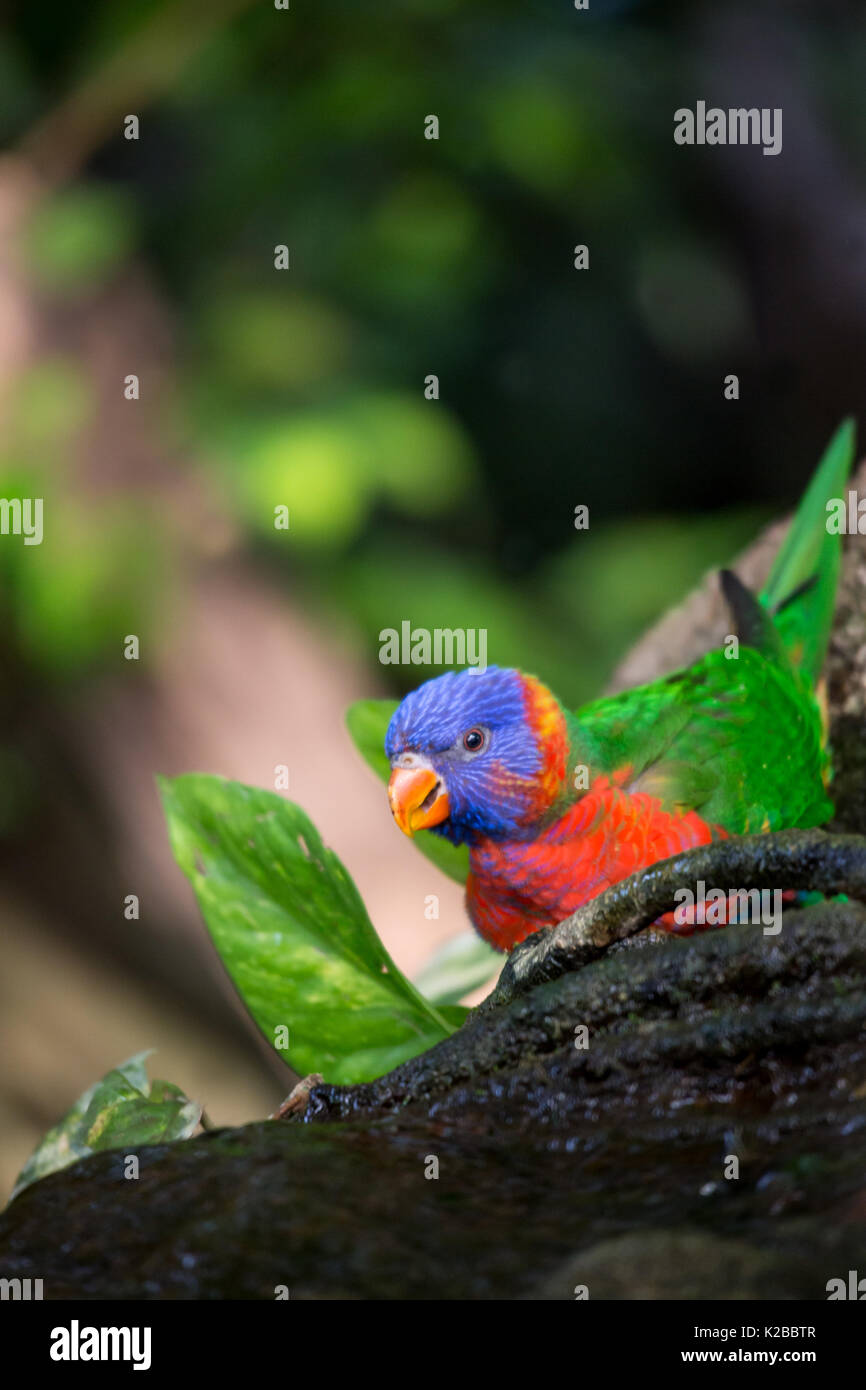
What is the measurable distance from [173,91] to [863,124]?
1958 mm

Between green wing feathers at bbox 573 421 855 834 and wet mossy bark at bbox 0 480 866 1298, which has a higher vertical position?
green wing feathers at bbox 573 421 855 834

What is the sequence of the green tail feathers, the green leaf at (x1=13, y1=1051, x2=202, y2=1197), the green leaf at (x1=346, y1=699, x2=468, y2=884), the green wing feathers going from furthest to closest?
the green tail feathers < the green leaf at (x1=346, y1=699, x2=468, y2=884) < the green wing feathers < the green leaf at (x1=13, y1=1051, x2=202, y2=1197)

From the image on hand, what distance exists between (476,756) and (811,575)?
0.70 meters

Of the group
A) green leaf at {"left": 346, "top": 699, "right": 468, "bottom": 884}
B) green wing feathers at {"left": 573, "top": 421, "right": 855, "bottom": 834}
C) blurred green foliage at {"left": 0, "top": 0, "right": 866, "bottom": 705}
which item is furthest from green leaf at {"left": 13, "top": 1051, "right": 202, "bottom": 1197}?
blurred green foliage at {"left": 0, "top": 0, "right": 866, "bottom": 705}

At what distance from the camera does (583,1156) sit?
83 centimetres

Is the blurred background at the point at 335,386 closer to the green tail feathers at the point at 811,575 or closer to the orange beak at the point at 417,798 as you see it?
the green tail feathers at the point at 811,575

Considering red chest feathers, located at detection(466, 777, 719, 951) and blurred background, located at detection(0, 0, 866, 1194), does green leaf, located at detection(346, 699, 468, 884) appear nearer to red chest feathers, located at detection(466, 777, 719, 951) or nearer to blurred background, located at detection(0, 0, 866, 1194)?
red chest feathers, located at detection(466, 777, 719, 951)

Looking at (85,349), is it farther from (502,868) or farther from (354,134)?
(502,868)

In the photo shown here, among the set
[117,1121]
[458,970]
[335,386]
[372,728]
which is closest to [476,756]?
[372,728]

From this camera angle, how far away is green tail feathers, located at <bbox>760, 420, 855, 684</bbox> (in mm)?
1757

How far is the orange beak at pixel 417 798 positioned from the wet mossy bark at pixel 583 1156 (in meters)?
0.39

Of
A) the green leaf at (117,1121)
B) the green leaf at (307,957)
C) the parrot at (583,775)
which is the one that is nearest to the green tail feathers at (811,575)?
the parrot at (583,775)

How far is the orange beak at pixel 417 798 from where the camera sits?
1.38 m
